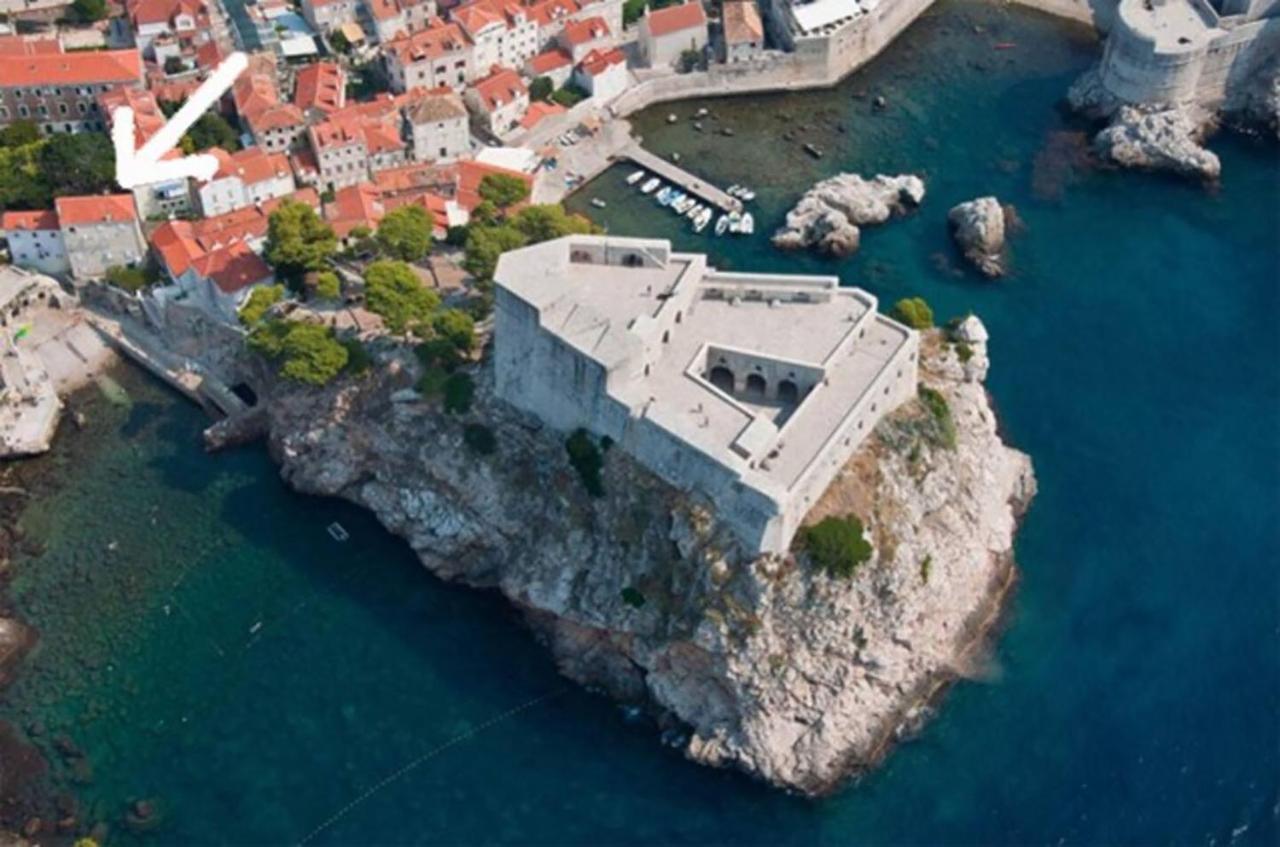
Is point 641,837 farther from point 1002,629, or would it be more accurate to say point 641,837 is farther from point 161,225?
point 161,225

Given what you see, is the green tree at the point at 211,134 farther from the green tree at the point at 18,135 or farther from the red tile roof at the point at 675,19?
the red tile roof at the point at 675,19

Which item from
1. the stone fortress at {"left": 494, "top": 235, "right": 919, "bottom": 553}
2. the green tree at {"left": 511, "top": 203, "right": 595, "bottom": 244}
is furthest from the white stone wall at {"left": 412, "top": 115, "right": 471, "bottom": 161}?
the stone fortress at {"left": 494, "top": 235, "right": 919, "bottom": 553}

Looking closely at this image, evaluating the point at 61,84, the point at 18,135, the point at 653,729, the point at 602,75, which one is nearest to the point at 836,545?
the point at 653,729

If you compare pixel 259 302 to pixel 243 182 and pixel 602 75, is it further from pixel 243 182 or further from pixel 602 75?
pixel 602 75

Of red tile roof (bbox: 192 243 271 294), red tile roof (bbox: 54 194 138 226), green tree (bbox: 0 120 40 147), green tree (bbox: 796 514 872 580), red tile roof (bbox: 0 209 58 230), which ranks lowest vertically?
green tree (bbox: 796 514 872 580)

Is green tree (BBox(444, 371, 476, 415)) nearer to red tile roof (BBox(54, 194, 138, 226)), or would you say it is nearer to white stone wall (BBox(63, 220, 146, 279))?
white stone wall (BBox(63, 220, 146, 279))

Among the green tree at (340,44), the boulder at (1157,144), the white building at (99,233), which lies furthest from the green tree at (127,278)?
the boulder at (1157,144)

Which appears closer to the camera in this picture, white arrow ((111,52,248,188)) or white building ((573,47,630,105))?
white arrow ((111,52,248,188))
